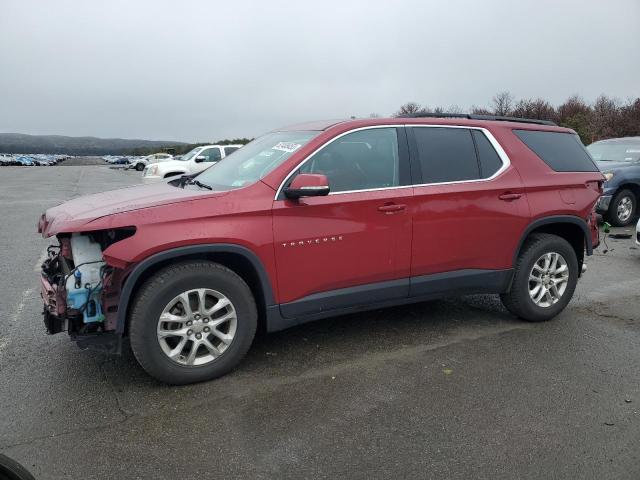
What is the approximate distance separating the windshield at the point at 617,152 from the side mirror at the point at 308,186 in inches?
379

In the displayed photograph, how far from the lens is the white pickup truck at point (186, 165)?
16781mm

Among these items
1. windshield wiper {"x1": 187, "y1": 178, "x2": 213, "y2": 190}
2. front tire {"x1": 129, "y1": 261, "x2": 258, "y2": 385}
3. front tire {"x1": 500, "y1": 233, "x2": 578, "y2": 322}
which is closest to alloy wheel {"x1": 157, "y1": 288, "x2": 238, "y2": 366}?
front tire {"x1": 129, "y1": 261, "x2": 258, "y2": 385}

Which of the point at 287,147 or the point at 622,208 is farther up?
the point at 287,147

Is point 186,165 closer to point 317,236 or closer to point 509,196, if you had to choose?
point 509,196

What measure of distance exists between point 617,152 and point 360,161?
952 centimetres

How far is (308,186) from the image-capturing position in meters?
3.49

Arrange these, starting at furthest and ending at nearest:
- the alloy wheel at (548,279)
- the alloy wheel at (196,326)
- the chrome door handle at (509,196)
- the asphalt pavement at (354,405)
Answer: the alloy wheel at (548,279), the chrome door handle at (509,196), the alloy wheel at (196,326), the asphalt pavement at (354,405)

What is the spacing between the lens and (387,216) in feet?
12.9

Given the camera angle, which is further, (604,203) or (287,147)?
(604,203)

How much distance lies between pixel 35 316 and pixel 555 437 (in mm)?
4365

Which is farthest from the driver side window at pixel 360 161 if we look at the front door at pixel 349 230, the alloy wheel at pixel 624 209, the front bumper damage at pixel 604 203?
the alloy wheel at pixel 624 209

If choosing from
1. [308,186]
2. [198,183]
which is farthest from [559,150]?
[198,183]

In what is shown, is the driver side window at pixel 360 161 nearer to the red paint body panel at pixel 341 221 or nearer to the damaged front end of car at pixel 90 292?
the red paint body panel at pixel 341 221

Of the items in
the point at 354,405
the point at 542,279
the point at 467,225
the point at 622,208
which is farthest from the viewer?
the point at 622,208
